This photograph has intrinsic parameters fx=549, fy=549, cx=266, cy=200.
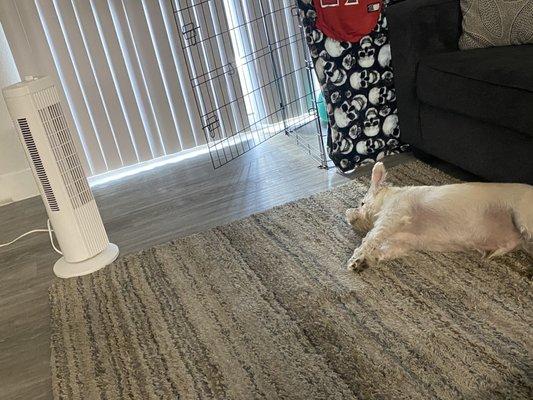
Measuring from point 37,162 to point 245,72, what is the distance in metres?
1.68

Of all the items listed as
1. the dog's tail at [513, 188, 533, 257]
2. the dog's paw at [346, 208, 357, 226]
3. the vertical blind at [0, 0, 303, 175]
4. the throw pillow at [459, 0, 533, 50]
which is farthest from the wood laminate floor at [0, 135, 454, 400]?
the dog's tail at [513, 188, 533, 257]

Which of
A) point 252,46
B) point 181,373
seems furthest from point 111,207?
point 181,373

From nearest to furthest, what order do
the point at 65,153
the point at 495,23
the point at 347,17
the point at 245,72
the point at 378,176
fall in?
the point at 378,176 < the point at 65,153 < the point at 495,23 < the point at 347,17 < the point at 245,72

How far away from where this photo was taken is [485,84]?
1.96m

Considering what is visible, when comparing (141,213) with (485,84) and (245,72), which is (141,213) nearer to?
(245,72)

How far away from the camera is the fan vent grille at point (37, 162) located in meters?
1.95

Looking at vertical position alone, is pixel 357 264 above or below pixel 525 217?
below

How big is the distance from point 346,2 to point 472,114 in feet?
2.58

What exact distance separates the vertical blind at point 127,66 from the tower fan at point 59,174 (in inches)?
45.2

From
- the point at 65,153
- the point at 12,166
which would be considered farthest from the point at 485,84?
the point at 12,166

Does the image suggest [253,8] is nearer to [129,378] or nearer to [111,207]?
[111,207]

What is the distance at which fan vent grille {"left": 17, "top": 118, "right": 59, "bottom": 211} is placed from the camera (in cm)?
195

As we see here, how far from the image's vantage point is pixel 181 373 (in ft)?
4.93

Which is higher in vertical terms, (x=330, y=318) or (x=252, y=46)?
(x=252, y=46)
